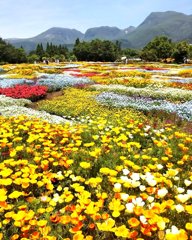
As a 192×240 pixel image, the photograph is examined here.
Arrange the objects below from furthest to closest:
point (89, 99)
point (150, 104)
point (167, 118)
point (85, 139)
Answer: point (89, 99) → point (150, 104) → point (167, 118) → point (85, 139)

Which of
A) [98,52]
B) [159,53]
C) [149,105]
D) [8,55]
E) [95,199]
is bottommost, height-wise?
[149,105]

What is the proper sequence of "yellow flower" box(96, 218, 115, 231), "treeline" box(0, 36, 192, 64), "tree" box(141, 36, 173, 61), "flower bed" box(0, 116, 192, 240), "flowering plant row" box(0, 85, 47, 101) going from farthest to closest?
"treeline" box(0, 36, 192, 64)
"tree" box(141, 36, 173, 61)
"flowering plant row" box(0, 85, 47, 101)
"flower bed" box(0, 116, 192, 240)
"yellow flower" box(96, 218, 115, 231)

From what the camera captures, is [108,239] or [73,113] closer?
[108,239]

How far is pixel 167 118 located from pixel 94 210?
9.26m

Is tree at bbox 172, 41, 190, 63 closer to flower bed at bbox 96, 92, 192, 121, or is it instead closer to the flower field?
flower bed at bbox 96, 92, 192, 121

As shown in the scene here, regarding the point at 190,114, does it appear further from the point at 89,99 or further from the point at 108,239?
the point at 108,239

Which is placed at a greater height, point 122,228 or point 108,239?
point 122,228

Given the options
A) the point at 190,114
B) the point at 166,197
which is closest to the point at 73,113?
the point at 190,114

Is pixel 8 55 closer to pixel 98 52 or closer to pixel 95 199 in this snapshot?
pixel 98 52

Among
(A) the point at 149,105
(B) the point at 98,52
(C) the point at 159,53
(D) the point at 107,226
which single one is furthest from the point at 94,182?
(B) the point at 98,52

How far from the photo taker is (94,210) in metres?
3.75

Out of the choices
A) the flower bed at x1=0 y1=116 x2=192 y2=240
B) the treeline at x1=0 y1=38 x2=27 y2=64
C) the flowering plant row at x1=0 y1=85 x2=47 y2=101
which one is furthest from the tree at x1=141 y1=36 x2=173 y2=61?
the flower bed at x1=0 y1=116 x2=192 y2=240

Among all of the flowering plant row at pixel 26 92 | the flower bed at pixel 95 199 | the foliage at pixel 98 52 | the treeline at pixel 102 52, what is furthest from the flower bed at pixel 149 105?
the foliage at pixel 98 52

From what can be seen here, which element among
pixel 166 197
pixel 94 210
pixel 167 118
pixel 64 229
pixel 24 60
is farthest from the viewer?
pixel 24 60
